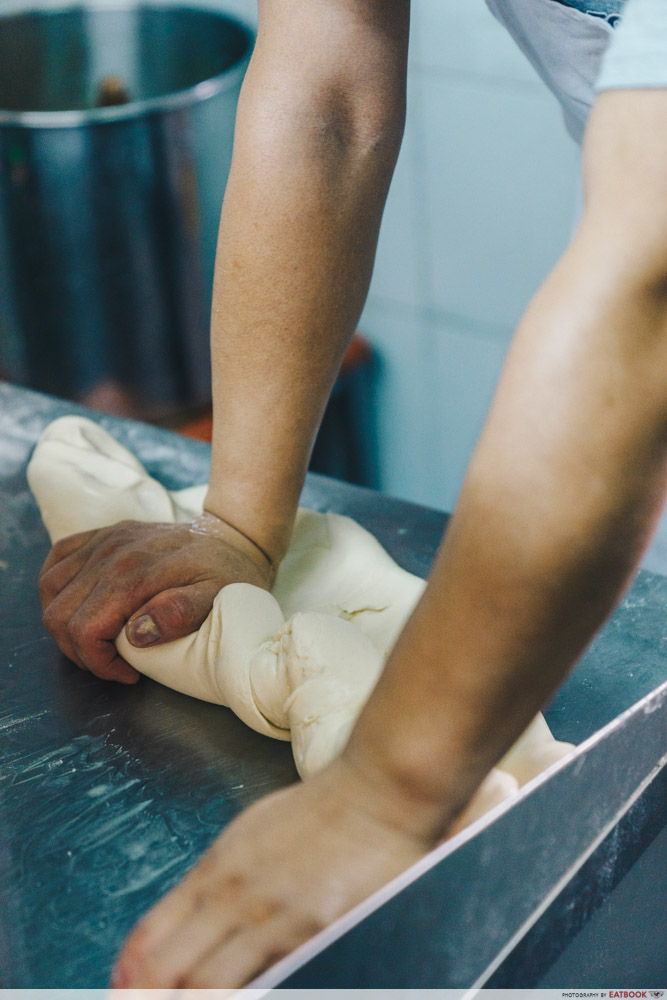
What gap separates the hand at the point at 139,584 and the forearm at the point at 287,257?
36 mm

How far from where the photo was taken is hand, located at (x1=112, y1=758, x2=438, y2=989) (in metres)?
0.48

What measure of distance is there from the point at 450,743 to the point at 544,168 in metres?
1.39

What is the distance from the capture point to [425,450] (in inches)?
80.3

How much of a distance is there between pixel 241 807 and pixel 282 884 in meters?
0.12

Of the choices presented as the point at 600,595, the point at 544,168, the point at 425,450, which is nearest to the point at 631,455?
the point at 600,595

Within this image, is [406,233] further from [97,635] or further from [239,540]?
[97,635]

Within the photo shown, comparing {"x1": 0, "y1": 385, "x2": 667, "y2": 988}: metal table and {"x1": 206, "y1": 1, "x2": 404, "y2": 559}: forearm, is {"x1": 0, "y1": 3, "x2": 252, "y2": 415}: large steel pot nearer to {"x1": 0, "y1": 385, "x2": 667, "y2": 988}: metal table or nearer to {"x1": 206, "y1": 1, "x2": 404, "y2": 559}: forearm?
{"x1": 206, "y1": 1, "x2": 404, "y2": 559}: forearm

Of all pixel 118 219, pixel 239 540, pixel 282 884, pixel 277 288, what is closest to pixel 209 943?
pixel 282 884

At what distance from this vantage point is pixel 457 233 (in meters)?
1.79

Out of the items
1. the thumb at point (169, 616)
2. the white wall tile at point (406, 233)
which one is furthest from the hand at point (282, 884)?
the white wall tile at point (406, 233)

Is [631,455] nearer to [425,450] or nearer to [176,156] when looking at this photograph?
[176,156]

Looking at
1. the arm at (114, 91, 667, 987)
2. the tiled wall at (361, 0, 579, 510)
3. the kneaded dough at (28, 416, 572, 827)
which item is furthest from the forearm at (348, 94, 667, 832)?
the tiled wall at (361, 0, 579, 510)

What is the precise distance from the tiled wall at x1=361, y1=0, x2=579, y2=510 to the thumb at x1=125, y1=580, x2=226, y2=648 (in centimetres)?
110

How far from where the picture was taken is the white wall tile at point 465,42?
1591 millimetres
